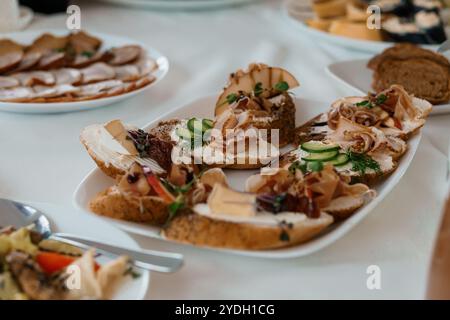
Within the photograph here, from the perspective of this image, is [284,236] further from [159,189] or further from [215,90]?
[215,90]

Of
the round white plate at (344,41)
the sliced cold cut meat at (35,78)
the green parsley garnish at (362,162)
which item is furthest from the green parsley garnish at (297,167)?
the round white plate at (344,41)

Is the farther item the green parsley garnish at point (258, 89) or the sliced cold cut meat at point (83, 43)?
the sliced cold cut meat at point (83, 43)

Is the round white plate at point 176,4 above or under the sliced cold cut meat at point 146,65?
above

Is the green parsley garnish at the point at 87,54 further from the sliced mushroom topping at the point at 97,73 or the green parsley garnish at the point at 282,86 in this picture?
the green parsley garnish at the point at 282,86

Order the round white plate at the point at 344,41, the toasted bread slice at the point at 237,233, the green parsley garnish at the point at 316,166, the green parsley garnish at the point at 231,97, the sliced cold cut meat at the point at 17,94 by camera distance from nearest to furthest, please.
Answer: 1. the toasted bread slice at the point at 237,233
2. the green parsley garnish at the point at 316,166
3. the green parsley garnish at the point at 231,97
4. the sliced cold cut meat at the point at 17,94
5. the round white plate at the point at 344,41

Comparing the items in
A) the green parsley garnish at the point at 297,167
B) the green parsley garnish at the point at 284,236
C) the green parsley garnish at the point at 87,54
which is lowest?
the green parsley garnish at the point at 87,54

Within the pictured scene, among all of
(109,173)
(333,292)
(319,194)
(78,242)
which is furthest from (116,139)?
(333,292)

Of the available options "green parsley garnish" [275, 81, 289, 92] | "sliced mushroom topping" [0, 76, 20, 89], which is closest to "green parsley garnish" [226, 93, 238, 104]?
"green parsley garnish" [275, 81, 289, 92]
